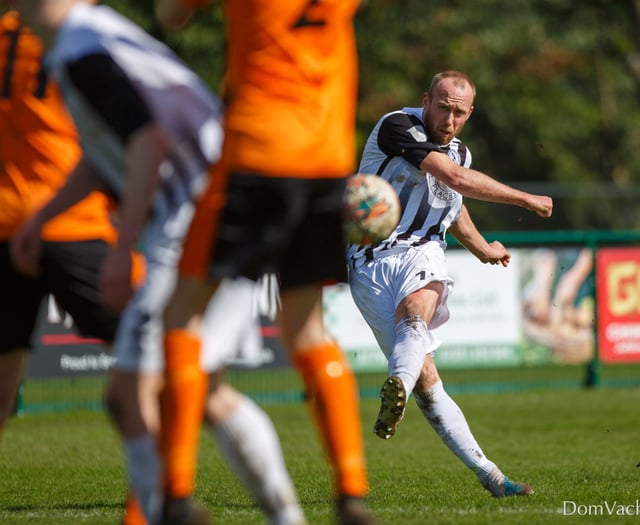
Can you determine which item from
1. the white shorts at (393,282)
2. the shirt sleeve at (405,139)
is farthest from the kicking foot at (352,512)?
the shirt sleeve at (405,139)

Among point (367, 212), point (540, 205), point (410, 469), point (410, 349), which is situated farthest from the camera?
point (410, 469)

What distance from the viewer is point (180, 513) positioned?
14.2 ft

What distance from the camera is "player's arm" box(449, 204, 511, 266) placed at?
753cm

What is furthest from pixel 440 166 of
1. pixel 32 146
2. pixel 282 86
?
pixel 282 86

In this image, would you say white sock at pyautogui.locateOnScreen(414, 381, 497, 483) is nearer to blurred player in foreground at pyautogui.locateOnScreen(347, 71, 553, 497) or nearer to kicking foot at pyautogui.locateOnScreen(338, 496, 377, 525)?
blurred player in foreground at pyautogui.locateOnScreen(347, 71, 553, 497)

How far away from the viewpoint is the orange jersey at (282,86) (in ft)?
14.5

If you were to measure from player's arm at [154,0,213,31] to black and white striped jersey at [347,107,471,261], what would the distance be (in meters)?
2.88

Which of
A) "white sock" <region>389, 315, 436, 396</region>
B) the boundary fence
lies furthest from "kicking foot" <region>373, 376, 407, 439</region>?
the boundary fence

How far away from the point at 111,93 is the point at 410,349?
305cm

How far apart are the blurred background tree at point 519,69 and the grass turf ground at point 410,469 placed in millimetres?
17425

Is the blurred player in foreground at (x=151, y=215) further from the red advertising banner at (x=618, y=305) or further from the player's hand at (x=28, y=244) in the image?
the red advertising banner at (x=618, y=305)

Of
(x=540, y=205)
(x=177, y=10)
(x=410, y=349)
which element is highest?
(x=177, y=10)

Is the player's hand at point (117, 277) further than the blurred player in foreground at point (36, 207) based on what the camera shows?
No

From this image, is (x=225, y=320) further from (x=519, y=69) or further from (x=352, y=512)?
(x=519, y=69)
